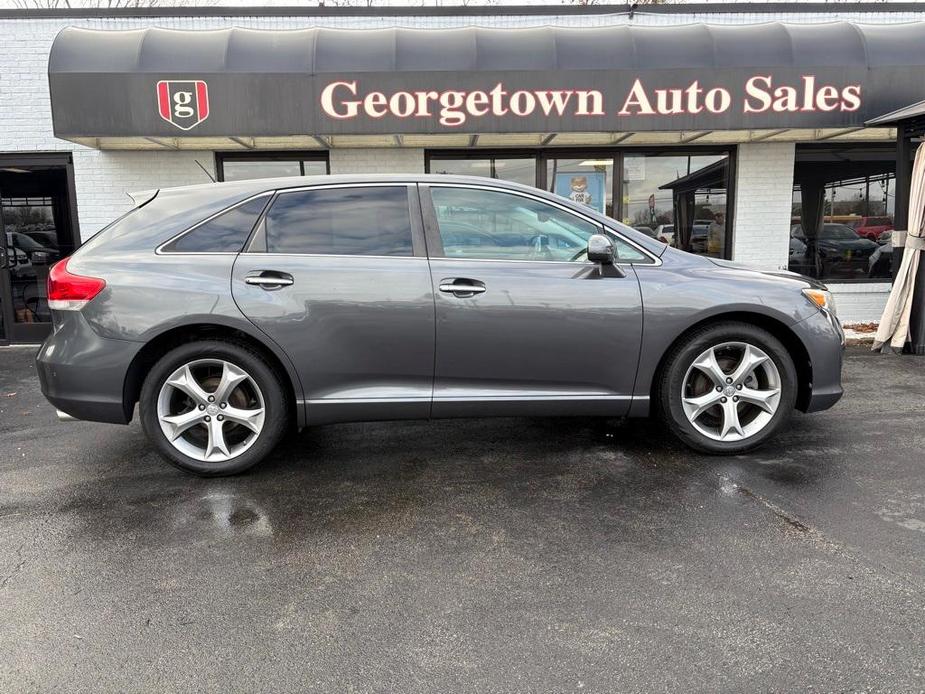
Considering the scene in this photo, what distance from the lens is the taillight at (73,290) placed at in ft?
12.2

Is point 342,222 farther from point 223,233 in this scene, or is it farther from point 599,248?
point 599,248

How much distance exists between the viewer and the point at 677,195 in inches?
368

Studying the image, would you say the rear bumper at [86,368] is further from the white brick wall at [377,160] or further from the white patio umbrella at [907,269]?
the white patio umbrella at [907,269]

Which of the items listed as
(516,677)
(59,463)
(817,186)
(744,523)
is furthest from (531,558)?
(817,186)

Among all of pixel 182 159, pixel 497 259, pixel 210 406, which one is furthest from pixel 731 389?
pixel 182 159

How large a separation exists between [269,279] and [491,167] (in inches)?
235

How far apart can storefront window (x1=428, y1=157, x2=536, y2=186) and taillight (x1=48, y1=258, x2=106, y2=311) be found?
5.96 meters

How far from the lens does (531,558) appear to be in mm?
2910

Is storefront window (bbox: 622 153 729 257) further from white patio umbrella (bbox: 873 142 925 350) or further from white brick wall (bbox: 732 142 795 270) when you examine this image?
white patio umbrella (bbox: 873 142 925 350)

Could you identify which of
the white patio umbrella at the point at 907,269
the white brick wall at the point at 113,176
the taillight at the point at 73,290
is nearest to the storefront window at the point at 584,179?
the white patio umbrella at the point at 907,269

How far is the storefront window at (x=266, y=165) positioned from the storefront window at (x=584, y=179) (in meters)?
3.19

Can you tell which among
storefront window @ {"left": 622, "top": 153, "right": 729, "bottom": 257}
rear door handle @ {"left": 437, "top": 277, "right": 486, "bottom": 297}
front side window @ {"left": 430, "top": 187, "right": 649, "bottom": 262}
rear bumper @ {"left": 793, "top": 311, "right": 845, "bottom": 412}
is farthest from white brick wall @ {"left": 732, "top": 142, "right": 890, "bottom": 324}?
rear door handle @ {"left": 437, "top": 277, "right": 486, "bottom": 297}

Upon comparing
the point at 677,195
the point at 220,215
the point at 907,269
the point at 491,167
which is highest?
the point at 491,167

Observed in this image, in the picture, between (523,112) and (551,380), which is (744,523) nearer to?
(551,380)
